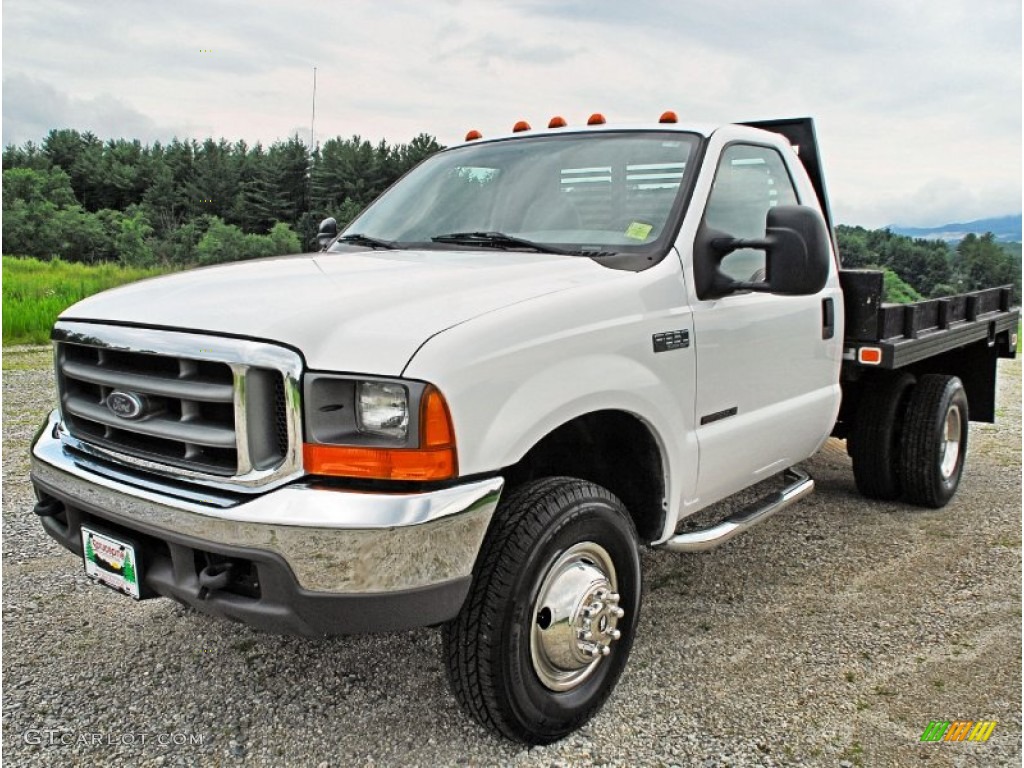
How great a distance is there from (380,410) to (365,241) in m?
1.72

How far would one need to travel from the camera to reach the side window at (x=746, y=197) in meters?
3.58

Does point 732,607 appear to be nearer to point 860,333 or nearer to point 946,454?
point 860,333

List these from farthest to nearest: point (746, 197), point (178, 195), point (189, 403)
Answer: point (178, 195) < point (746, 197) < point (189, 403)

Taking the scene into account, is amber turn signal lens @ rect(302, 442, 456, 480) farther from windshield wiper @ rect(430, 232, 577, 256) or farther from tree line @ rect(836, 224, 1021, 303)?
tree line @ rect(836, 224, 1021, 303)

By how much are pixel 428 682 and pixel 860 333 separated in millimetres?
2778

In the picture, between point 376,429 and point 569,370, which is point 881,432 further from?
point 376,429

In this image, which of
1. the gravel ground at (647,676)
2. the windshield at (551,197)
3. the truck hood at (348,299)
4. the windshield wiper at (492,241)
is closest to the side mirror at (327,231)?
the windshield at (551,197)

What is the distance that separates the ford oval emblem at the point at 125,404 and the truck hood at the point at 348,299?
220 millimetres

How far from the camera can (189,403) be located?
252 cm

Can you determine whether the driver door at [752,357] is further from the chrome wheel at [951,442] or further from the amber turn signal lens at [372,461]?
the chrome wheel at [951,442]

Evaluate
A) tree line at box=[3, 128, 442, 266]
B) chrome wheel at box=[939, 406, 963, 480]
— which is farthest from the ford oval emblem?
tree line at box=[3, 128, 442, 266]

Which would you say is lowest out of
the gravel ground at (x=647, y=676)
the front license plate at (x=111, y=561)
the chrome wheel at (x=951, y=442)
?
the gravel ground at (x=647, y=676)

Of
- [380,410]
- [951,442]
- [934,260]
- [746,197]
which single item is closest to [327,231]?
[746,197]

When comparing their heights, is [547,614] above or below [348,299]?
below
